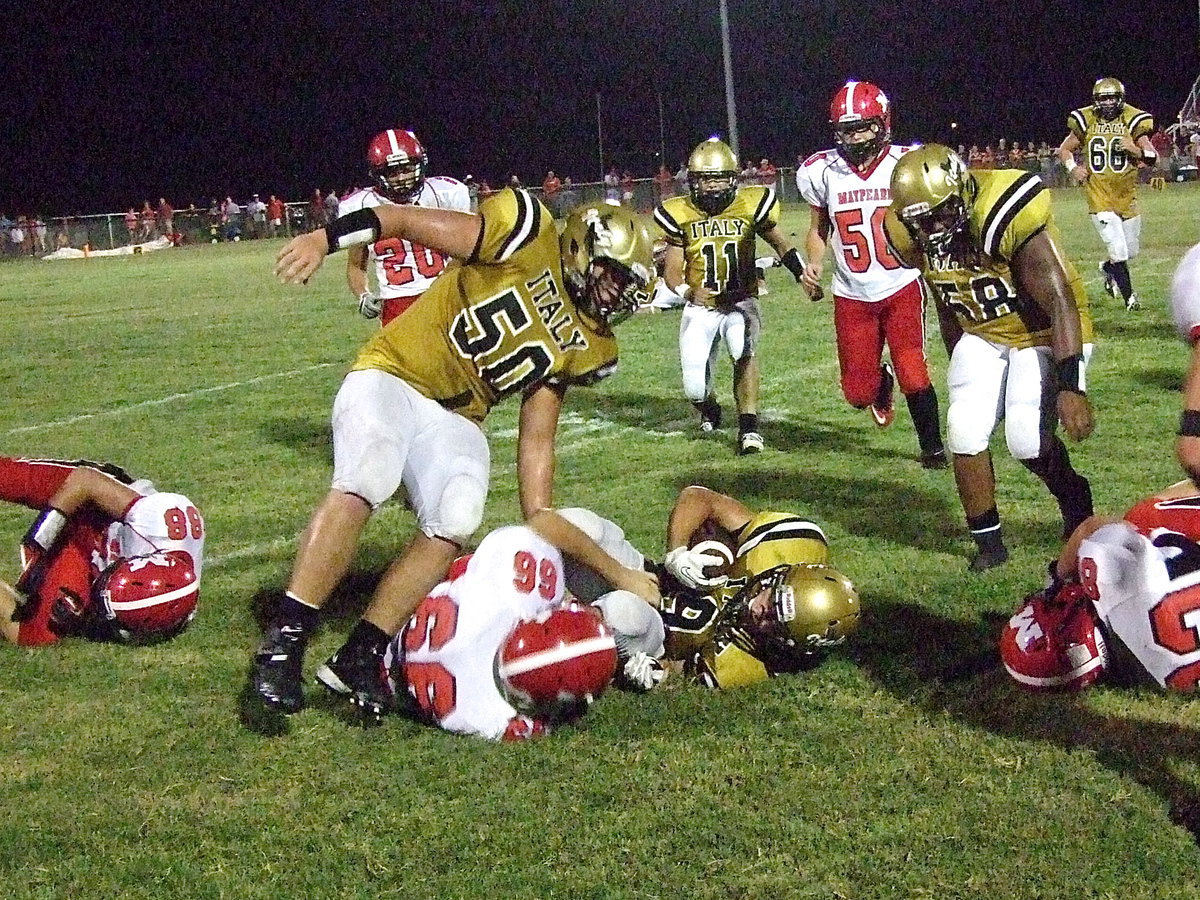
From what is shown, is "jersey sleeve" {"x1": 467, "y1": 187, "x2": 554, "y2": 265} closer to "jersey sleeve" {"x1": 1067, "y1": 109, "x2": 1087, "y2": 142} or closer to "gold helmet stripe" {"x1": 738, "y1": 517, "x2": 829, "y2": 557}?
"gold helmet stripe" {"x1": 738, "y1": 517, "x2": 829, "y2": 557}

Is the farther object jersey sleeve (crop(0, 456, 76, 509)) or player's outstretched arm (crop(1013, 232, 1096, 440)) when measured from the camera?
jersey sleeve (crop(0, 456, 76, 509))

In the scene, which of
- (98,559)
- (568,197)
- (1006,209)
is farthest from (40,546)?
(568,197)

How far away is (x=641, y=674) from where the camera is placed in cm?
402

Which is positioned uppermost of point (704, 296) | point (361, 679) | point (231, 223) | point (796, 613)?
point (231, 223)

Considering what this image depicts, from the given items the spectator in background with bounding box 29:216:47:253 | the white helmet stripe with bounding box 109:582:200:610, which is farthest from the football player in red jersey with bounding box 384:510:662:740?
the spectator in background with bounding box 29:216:47:253

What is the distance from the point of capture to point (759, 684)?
4074 mm

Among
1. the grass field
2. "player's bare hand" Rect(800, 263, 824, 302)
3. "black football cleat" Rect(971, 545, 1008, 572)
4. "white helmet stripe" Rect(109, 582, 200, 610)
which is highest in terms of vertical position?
"player's bare hand" Rect(800, 263, 824, 302)

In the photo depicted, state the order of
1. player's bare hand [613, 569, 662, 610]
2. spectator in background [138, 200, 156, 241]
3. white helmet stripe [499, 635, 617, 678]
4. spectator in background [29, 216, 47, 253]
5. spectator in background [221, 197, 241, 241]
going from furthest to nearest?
spectator in background [221, 197, 241, 241] < spectator in background [138, 200, 156, 241] < spectator in background [29, 216, 47, 253] < player's bare hand [613, 569, 662, 610] < white helmet stripe [499, 635, 617, 678]

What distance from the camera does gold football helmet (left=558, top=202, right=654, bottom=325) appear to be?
154 inches

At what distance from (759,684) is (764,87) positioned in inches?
2202

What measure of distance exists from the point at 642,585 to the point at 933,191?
1.61 metres

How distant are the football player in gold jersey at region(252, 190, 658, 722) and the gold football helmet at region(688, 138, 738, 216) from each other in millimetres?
3668

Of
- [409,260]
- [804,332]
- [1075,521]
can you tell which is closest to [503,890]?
[1075,521]

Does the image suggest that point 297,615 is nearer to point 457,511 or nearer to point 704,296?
point 457,511
